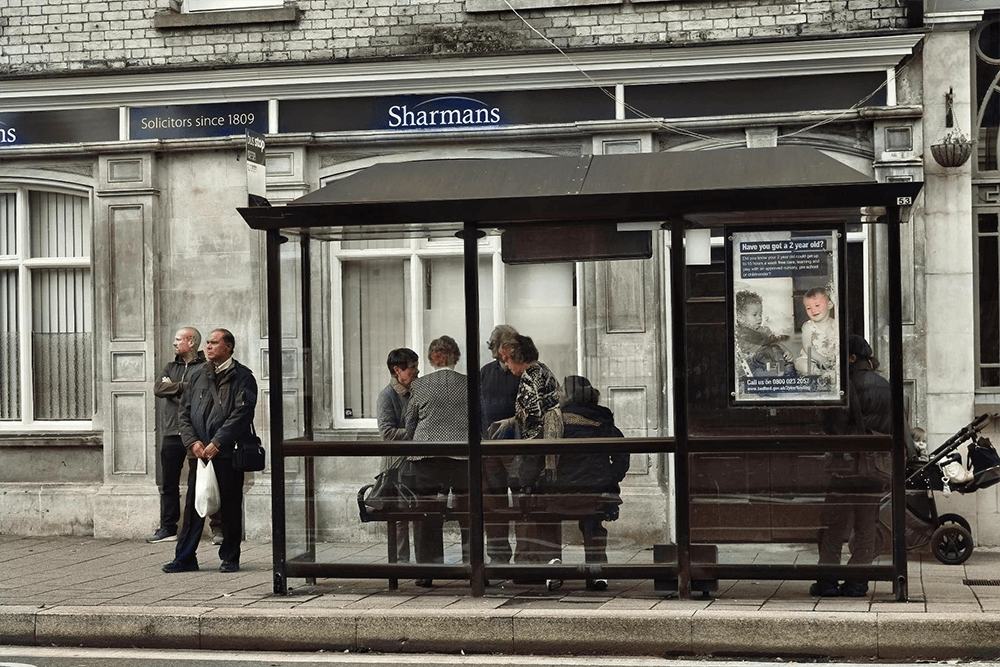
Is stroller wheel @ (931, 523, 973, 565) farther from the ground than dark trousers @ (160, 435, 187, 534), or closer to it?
closer to it

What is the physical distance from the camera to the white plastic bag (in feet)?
33.6

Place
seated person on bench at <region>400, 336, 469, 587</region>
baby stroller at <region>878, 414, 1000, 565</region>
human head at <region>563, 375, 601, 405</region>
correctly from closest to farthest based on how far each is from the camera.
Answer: human head at <region>563, 375, 601, 405</region> → seated person on bench at <region>400, 336, 469, 587</region> → baby stroller at <region>878, 414, 1000, 565</region>

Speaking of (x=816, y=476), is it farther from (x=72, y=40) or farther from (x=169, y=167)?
(x=72, y=40)

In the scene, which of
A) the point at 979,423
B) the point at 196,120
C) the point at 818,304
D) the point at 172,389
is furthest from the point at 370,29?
the point at 979,423

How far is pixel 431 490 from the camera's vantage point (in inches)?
358

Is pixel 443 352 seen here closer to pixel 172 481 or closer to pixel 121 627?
pixel 121 627

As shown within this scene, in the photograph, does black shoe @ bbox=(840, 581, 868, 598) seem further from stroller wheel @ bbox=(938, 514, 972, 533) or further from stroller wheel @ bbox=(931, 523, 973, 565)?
stroller wheel @ bbox=(938, 514, 972, 533)

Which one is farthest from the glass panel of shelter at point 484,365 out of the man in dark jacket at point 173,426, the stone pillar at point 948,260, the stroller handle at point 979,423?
the stone pillar at point 948,260

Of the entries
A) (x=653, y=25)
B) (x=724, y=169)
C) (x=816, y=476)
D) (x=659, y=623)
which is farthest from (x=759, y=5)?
(x=659, y=623)

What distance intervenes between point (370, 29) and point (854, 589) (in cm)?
711

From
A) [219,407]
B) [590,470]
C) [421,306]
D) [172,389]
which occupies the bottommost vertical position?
[590,470]

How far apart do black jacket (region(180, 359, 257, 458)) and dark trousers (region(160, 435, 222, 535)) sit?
110 centimetres

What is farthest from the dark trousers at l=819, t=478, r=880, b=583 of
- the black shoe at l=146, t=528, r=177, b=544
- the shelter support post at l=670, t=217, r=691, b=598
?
the black shoe at l=146, t=528, r=177, b=544

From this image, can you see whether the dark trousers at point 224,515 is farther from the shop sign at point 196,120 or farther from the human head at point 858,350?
the human head at point 858,350
